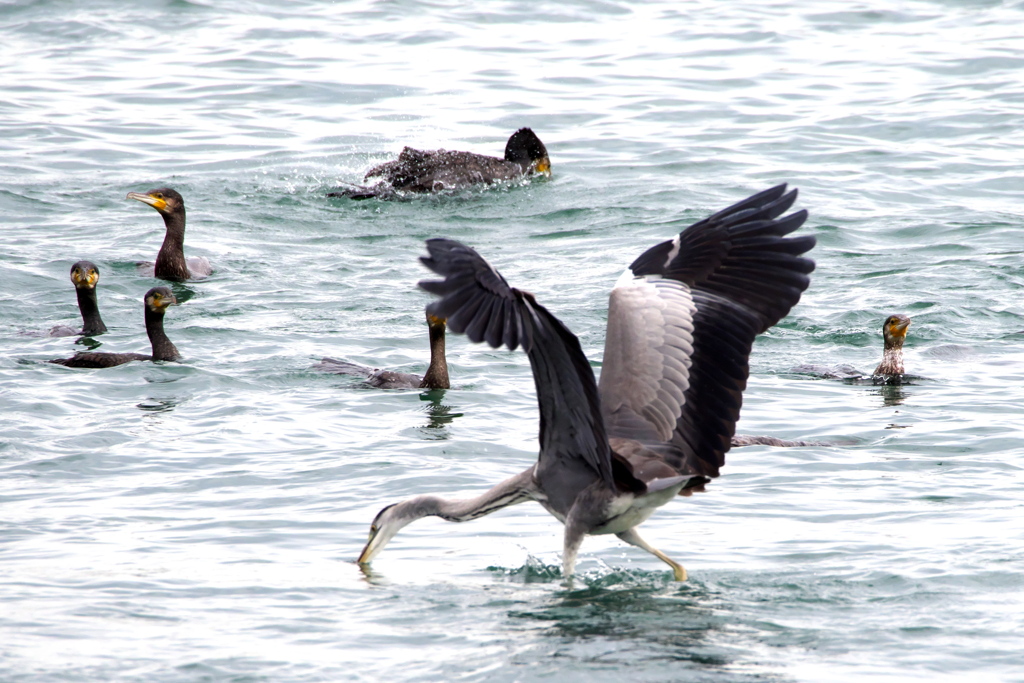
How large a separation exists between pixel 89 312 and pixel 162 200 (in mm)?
1791

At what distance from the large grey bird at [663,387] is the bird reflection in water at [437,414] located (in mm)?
2106

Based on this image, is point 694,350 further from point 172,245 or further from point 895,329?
point 172,245

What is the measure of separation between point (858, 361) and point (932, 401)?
48.4 inches

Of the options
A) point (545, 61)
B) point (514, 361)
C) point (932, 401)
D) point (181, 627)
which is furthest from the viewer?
point (545, 61)

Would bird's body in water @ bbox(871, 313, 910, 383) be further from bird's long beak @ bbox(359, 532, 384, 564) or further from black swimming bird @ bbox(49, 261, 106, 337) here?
black swimming bird @ bbox(49, 261, 106, 337)

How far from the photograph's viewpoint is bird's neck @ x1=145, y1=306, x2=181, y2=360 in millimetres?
8906

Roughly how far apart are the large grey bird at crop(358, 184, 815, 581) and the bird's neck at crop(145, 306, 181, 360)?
371cm

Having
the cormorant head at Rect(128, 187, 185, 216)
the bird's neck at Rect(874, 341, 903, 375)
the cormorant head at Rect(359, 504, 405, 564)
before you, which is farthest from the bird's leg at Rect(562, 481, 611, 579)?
the cormorant head at Rect(128, 187, 185, 216)

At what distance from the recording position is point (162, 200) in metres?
11.1

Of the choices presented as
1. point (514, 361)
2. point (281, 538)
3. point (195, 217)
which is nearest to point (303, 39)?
point (195, 217)

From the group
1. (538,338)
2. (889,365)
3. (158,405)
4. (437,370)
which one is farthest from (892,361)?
(538,338)

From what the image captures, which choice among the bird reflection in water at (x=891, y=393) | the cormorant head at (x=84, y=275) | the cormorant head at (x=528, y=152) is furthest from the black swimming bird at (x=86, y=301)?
the bird reflection in water at (x=891, y=393)

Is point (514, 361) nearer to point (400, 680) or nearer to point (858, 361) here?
point (858, 361)

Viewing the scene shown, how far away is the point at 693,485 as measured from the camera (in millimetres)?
5211
